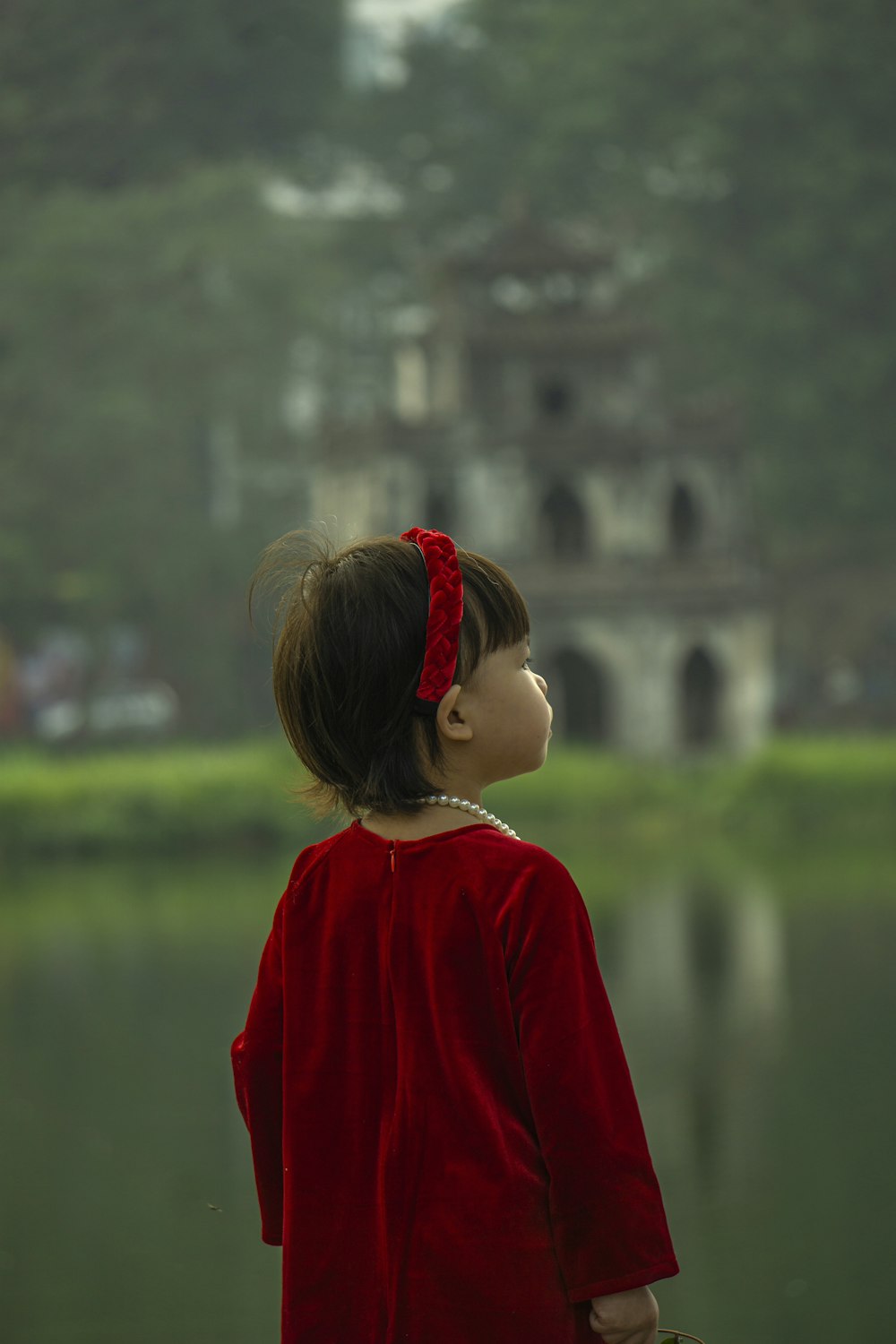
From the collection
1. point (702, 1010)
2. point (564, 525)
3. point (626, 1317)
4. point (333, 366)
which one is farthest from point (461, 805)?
point (333, 366)

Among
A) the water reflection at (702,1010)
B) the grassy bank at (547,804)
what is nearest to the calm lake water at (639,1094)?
the water reflection at (702,1010)

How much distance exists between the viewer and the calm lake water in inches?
157

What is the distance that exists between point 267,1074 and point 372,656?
429 mm

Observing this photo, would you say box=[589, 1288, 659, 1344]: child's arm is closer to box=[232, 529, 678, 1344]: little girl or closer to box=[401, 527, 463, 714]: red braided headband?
box=[232, 529, 678, 1344]: little girl

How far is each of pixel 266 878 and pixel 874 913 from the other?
354 cm

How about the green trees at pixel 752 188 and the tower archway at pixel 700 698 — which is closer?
the tower archway at pixel 700 698

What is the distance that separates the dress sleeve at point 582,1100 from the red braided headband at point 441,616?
183 mm

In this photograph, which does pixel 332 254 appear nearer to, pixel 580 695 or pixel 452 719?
pixel 580 695

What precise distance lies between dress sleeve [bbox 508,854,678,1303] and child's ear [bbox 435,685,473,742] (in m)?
0.15

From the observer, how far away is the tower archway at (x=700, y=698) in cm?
1391

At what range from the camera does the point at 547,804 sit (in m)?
12.0

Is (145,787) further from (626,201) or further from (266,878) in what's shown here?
(626,201)

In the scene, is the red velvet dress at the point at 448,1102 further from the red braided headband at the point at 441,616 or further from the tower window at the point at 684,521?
the tower window at the point at 684,521

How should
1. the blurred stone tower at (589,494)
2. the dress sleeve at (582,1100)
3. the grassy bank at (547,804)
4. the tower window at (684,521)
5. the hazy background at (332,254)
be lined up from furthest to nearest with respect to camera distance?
the hazy background at (332,254) → the tower window at (684,521) → the blurred stone tower at (589,494) → the grassy bank at (547,804) → the dress sleeve at (582,1100)
